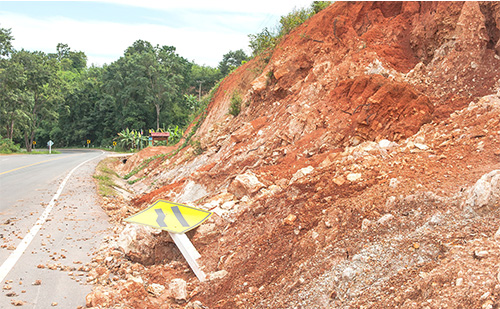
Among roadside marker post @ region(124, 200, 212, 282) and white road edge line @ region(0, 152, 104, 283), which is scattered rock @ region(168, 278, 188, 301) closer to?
roadside marker post @ region(124, 200, 212, 282)

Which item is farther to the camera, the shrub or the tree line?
the tree line

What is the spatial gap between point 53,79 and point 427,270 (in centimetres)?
4736

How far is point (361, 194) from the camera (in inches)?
195

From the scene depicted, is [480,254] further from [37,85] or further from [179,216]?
[37,85]

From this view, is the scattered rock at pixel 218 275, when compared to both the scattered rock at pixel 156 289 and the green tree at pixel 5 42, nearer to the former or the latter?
the scattered rock at pixel 156 289

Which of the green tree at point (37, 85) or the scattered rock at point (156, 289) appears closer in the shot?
the scattered rock at point (156, 289)

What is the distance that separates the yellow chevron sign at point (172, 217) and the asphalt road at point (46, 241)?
3.95 feet

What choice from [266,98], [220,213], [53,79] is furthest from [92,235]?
[53,79]

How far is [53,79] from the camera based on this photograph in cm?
4309

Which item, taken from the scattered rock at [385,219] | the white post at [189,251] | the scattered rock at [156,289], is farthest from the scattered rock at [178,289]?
the scattered rock at [385,219]

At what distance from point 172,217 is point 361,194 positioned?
10.4ft

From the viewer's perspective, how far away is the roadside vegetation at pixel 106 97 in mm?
37094

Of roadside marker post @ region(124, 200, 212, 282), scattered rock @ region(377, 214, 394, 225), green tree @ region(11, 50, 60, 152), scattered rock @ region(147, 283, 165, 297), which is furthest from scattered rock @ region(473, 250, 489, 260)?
green tree @ region(11, 50, 60, 152)

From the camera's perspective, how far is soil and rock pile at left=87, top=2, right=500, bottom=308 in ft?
12.0
